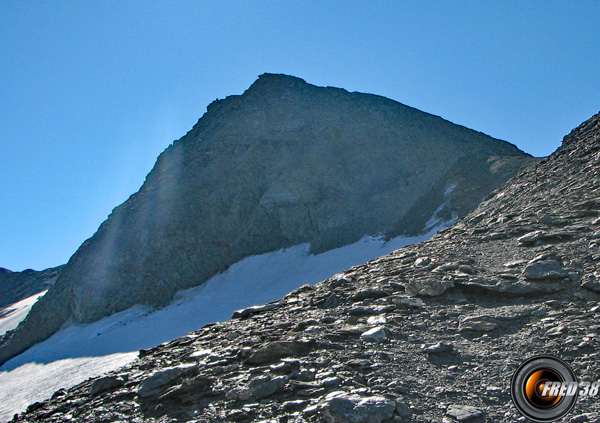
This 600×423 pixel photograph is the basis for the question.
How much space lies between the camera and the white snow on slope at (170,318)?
27859 mm

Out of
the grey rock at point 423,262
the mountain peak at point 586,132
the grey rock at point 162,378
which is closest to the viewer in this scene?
the grey rock at point 162,378

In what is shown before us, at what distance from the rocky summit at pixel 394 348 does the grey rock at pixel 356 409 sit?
0.6 inches

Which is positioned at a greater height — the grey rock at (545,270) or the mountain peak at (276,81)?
the mountain peak at (276,81)

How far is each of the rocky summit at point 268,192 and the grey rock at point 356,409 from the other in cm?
3291

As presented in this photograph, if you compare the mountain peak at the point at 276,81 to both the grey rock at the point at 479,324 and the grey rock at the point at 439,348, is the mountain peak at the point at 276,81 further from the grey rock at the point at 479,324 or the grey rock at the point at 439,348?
the grey rock at the point at 439,348

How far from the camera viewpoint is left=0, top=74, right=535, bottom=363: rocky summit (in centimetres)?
4375

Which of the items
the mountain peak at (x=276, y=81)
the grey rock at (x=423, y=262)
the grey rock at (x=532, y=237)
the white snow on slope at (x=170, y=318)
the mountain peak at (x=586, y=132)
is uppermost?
the mountain peak at (x=276, y=81)

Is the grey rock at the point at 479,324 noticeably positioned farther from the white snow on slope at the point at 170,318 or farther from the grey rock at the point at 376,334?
the white snow on slope at the point at 170,318

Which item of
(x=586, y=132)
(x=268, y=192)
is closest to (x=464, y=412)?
(x=586, y=132)

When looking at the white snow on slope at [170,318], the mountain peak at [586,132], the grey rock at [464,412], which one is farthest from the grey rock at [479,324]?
the white snow on slope at [170,318]

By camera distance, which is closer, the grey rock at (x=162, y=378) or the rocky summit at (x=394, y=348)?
the rocky summit at (x=394, y=348)

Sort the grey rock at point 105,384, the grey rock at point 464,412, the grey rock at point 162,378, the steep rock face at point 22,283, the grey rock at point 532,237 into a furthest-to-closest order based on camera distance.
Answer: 1. the steep rock face at point 22,283
2. the grey rock at point 532,237
3. the grey rock at point 105,384
4. the grey rock at point 162,378
5. the grey rock at point 464,412

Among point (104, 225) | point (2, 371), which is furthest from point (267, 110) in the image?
point (2, 371)

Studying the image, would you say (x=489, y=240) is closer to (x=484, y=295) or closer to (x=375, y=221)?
(x=484, y=295)
